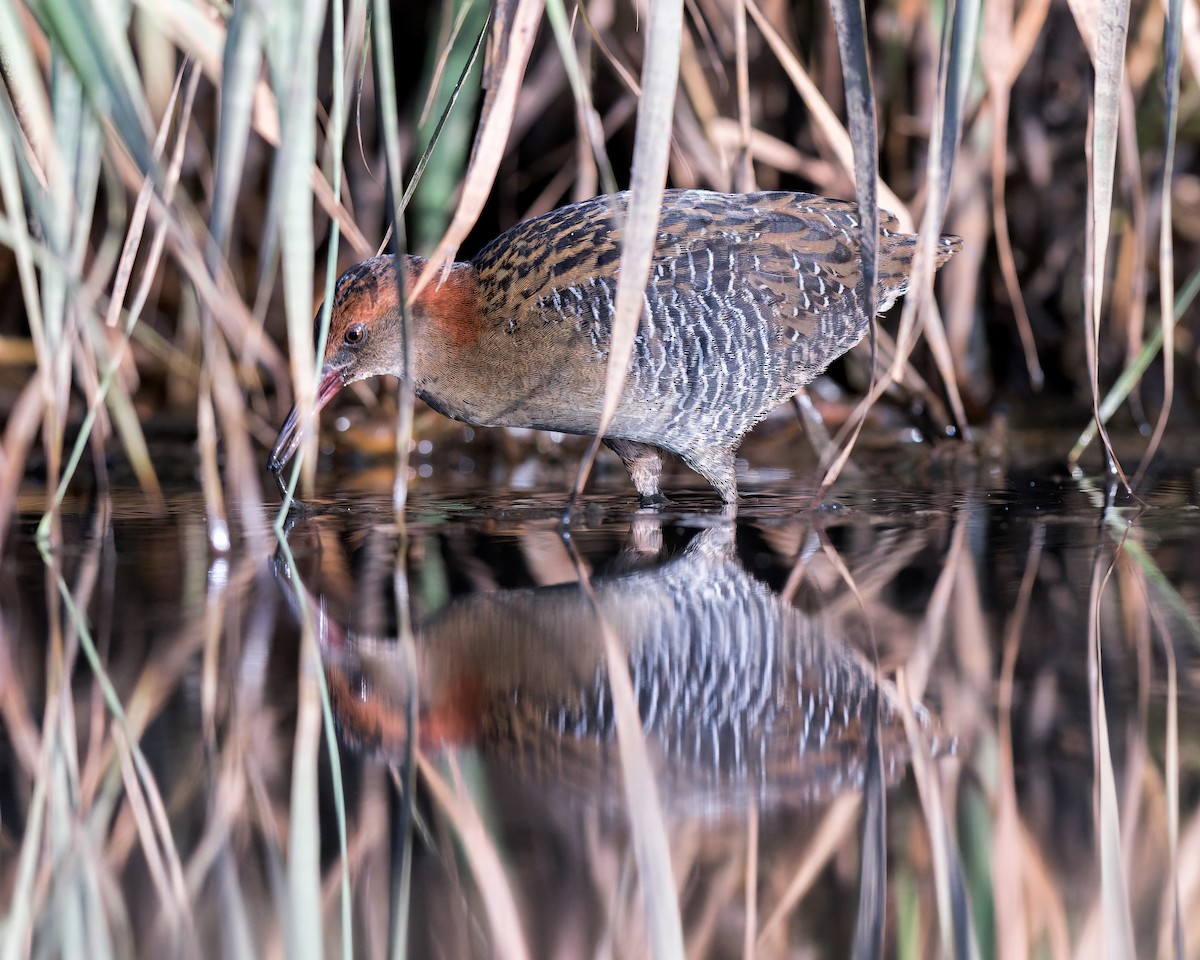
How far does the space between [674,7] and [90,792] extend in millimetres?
1342

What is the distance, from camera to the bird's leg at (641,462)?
422cm

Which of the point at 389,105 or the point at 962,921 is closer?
the point at 962,921

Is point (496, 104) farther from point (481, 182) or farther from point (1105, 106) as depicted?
point (1105, 106)

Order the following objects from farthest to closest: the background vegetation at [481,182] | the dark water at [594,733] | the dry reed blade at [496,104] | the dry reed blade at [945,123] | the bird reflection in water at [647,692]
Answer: the dry reed blade at [496,104]
the dry reed blade at [945,123]
the background vegetation at [481,182]
the bird reflection in water at [647,692]
the dark water at [594,733]

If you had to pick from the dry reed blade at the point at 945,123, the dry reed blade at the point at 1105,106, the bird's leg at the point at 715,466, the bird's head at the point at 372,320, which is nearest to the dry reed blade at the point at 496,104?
the dry reed blade at the point at 945,123

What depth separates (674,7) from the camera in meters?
2.31

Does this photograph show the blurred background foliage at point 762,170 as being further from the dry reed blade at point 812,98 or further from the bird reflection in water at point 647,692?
the bird reflection in water at point 647,692

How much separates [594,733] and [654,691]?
19cm

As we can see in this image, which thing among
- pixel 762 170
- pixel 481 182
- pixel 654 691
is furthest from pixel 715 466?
pixel 654 691

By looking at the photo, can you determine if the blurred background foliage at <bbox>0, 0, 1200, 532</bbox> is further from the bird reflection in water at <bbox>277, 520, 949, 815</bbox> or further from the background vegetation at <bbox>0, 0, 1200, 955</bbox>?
A: the bird reflection in water at <bbox>277, 520, 949, 815</bbox>

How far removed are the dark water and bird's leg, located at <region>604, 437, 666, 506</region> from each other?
86 centimetres

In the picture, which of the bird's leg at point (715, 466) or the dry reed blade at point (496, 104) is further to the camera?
the bird's leg at point (715, 466)

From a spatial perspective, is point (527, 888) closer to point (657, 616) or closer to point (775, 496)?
point (657, 616)

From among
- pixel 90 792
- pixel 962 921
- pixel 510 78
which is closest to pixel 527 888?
pixel 962 921
